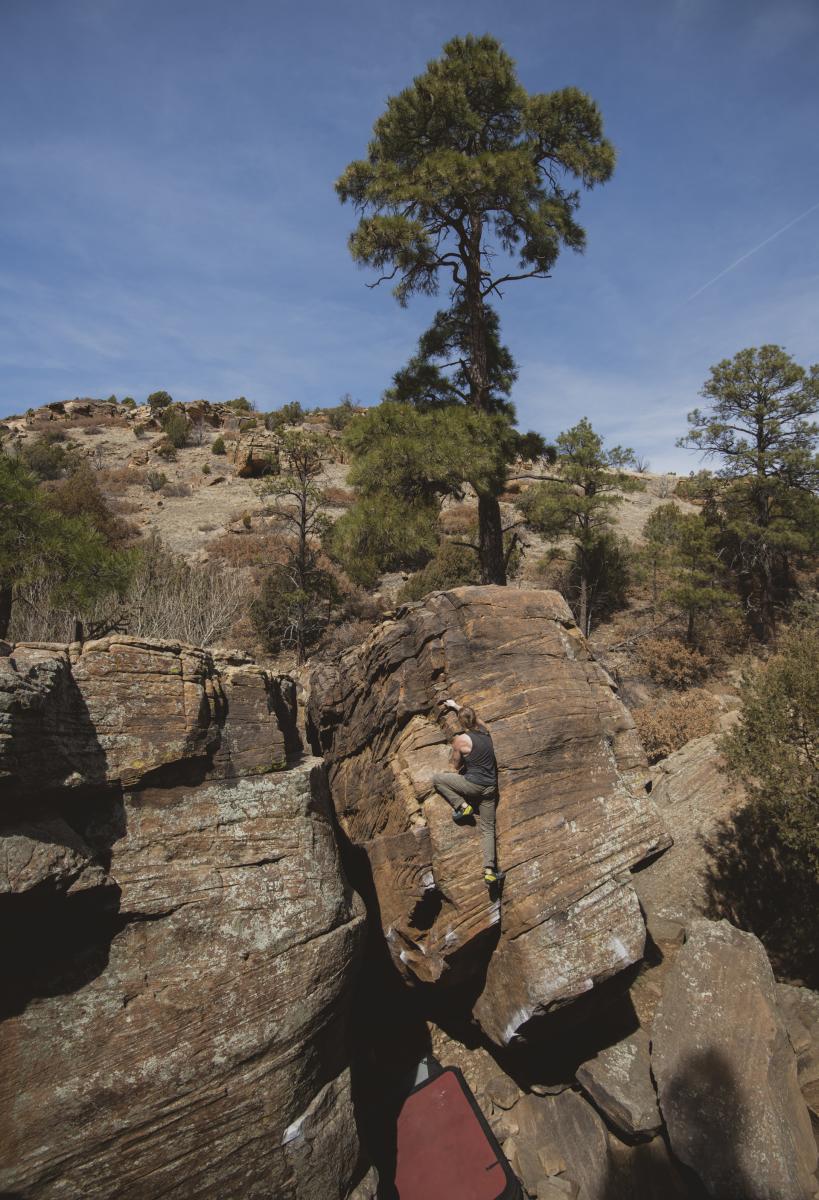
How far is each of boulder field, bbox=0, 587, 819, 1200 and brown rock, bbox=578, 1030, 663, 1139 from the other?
24 mm

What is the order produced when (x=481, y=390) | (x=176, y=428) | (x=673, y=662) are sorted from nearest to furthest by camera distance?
(x=481, y=390)
(x=673, y=662)
(x=176, y=428)

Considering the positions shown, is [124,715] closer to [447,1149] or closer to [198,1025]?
[198,1025]

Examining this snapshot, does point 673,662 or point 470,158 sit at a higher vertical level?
point 470,158

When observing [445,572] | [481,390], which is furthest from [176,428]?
[481,390]

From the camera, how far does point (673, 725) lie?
12844 millimetres

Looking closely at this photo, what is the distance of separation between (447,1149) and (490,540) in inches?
383

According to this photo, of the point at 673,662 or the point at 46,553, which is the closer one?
the point at 46,553

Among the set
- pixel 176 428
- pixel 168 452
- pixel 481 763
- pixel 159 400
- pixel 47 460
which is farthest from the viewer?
pixel 159 400

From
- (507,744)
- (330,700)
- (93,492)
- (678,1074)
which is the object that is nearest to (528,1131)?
(678,1074)

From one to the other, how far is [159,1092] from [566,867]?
418cm

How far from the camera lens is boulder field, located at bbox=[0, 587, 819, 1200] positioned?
407 centimetres

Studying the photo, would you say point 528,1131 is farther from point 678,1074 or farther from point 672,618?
point 672,618

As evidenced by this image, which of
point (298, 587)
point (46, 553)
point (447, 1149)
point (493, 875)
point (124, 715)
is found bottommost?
point (447, 1149)

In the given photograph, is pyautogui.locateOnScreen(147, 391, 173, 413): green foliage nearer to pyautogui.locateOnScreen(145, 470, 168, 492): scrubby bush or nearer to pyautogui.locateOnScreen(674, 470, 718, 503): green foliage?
pyautogui.locateOnScreen(145, 470, 168, 492): scrubby bush
